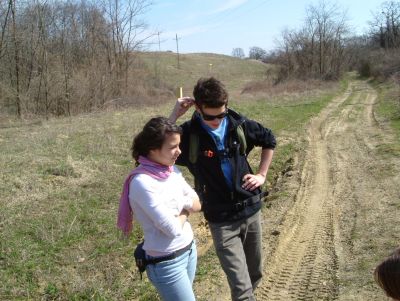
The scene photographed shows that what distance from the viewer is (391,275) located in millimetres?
1943

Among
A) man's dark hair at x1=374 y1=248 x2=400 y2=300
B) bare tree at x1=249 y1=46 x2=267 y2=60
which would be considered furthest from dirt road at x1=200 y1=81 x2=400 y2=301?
bare tree at x1=249 y1=46 x2=267 y2=60

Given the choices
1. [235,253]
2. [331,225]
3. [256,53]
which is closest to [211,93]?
[235,253]

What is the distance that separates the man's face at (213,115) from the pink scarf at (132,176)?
71cm

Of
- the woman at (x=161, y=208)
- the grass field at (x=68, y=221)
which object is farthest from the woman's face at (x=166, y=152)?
the grass field at (x=68, y=221)

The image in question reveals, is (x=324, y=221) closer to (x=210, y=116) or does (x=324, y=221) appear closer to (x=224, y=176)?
(x=224, y=176)

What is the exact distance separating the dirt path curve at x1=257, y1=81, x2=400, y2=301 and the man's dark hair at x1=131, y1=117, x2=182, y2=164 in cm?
280

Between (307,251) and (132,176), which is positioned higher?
(132,176)

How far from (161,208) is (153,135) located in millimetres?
460

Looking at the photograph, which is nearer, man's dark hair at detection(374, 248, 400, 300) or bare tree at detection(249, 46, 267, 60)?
man's dark hair at detection(374, 248, 400, 300)

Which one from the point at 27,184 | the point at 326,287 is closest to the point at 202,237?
the point at 326,287

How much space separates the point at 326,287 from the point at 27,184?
5858 millimetres

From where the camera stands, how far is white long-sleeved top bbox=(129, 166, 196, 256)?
2.70m

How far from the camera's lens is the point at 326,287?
5031 mm

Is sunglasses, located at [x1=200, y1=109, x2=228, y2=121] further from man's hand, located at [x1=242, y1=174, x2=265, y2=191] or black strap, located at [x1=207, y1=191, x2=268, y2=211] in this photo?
black strap, located at [x1=207, y1=191, x2=268, y2=211]
